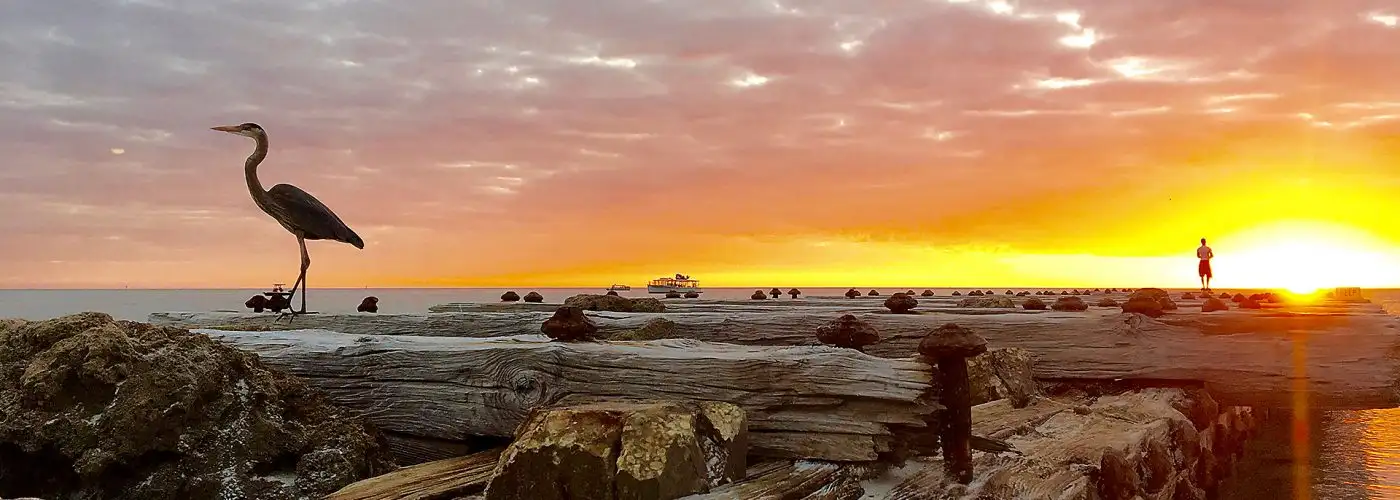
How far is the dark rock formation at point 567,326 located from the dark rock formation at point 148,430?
1032 millimetres

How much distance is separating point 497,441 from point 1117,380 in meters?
4.32

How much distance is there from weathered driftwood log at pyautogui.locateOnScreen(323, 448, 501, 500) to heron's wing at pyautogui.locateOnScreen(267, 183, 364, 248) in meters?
5.82

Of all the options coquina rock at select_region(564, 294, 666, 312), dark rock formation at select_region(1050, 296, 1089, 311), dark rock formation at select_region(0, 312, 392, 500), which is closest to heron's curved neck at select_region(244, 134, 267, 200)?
coquina rock at select_region(564, 294, 666, 312)

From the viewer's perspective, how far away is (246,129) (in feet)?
31.0

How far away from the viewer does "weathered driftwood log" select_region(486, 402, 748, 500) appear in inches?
110

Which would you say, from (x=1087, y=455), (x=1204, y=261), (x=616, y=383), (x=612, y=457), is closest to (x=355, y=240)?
(x=616, y=383)

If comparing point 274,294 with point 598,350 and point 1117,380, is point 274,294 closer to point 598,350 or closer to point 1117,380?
point 598,350

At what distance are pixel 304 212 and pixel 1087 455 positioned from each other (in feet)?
24.2

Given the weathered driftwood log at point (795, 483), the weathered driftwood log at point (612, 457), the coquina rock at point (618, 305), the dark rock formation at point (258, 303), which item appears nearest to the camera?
the weathered driftwood log at point (612, 457)

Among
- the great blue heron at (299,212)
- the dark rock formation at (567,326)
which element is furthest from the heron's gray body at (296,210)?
the dark rock formation at (567,326)

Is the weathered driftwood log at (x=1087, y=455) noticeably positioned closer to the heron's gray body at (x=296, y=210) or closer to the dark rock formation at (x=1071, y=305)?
the dark rock formation at (x=1071, y=305)

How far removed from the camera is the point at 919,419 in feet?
10.8

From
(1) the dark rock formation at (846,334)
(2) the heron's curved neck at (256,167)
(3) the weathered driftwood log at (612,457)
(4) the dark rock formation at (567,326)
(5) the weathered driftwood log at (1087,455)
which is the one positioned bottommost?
(5) the weathered driftwood log at (1087,455)

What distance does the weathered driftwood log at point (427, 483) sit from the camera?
3.07 m
